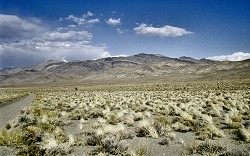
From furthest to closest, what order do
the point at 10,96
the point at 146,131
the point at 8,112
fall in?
the point at 10,96
the point at 8,112
the point at 146,131

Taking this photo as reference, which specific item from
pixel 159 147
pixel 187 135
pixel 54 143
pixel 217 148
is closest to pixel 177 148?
pixel 159 147

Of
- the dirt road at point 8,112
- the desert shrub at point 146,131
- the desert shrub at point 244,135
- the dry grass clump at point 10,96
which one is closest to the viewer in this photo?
the desert shrub at point 244,135

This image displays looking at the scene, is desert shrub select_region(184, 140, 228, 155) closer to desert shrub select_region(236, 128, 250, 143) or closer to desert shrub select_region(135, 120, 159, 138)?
desert shrub select_region(236, 128, 250, 143)

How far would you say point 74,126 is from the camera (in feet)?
55.0

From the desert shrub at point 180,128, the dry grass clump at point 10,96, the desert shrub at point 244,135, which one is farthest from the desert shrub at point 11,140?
the dry grass clump at point 10,96

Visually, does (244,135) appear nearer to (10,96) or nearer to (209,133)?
(209,133)

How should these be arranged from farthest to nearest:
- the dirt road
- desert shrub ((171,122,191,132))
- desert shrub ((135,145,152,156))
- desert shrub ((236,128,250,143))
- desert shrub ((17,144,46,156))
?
the dirt road, desert shrub ((171,122,191,132)), desert shrub ((236,128,250,143)), desert shrub ((17,144,46,156)), desert shrub ((135,145,152,156))

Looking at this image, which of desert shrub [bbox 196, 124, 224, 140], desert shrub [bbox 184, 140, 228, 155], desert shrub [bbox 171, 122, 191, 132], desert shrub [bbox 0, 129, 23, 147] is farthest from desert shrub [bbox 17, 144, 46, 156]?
desert shrub [bbox 171, 122, 191, 132]

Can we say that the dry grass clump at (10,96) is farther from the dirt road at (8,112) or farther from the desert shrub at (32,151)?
the desert shrub at (32,151)

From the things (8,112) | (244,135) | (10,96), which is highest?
(244,135)

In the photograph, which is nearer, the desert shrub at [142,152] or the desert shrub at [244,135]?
the desert shrub at [142,152]

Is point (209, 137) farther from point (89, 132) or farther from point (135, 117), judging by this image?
point (135, 117)

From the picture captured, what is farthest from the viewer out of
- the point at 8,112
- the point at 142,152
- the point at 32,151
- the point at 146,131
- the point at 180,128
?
the point at 8,112

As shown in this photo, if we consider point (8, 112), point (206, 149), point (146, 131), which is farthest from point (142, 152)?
point (8, 112)
